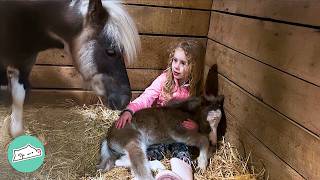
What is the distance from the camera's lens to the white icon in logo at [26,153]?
1014 mm

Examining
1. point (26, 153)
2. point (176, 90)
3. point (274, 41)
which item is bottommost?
point (26, 153)

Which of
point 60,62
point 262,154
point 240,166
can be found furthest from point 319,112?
point 60,62

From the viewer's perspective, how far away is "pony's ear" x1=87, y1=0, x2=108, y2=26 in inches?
38.4

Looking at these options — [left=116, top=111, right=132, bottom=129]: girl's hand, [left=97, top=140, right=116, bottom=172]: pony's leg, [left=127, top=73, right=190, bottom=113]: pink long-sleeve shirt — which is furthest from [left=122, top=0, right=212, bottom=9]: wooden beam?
[left=97, top=140, right=116, bottom=172]: pony's leg

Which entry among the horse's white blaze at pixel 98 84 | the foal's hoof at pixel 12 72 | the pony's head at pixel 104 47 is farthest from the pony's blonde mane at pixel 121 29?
the foal's hoof at pixel 12 72

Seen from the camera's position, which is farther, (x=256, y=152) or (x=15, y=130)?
(x=256, y=152)

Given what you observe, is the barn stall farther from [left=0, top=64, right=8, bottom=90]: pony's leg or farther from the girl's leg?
the girl's leg

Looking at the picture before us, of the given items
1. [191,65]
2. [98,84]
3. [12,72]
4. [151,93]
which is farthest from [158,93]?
[12,72]

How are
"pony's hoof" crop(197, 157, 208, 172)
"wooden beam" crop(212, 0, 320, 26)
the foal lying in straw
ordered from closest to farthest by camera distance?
"wooden beam" crop(212, 0, 320, 26), the foal lying in straw, "pony's hoof" crop(197, 157, 208, 172)

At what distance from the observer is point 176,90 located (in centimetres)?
125

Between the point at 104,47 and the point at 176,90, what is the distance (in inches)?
13.1

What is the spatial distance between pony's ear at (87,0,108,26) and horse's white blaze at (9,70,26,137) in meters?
0.26

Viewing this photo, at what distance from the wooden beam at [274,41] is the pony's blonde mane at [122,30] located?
1.05 ft

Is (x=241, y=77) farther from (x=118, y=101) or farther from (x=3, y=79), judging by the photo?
(x=3, y=79)
